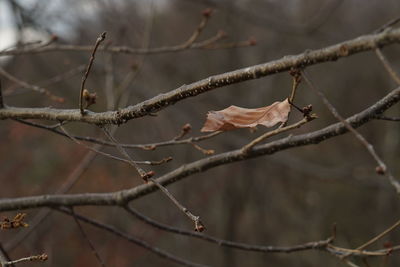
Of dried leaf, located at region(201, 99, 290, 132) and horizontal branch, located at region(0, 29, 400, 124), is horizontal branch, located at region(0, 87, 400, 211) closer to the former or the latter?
dried leaf, located at region(201, 99, 290, 132)

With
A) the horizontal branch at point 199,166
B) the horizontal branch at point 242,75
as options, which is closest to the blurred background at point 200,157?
the horizontal branch at point 199,166

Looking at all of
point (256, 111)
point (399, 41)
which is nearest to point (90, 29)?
point (256, 111)

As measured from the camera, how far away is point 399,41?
3.31 ft

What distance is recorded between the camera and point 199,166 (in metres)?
2.00

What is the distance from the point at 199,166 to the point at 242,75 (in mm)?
848

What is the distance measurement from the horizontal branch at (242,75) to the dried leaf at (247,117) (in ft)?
0.63

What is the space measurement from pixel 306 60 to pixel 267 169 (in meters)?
7.69

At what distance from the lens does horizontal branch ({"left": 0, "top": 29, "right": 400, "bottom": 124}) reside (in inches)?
42.3

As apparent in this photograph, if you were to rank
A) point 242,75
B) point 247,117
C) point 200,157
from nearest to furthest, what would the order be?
point 242,75
point 247,117
point 200,157

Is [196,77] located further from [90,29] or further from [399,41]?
[399,41]

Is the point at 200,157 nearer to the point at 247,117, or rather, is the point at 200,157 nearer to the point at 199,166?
the point at 199,166

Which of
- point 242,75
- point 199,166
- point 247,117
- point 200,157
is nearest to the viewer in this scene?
point 242,75

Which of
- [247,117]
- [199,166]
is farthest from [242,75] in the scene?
[199,166]

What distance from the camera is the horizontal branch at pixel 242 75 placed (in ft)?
3.52
